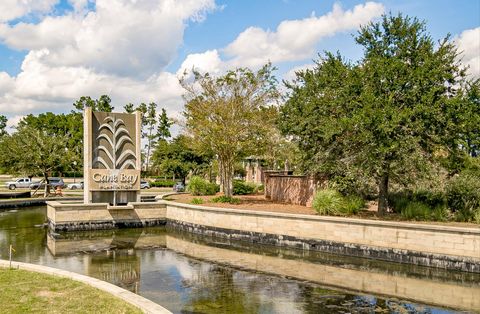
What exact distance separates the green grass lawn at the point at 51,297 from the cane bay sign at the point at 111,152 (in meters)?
14.3

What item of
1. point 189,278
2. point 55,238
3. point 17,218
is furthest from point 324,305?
point 17,218

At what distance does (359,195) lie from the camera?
2194 cm

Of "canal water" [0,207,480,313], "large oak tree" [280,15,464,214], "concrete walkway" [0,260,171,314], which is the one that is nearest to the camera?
"concrete walkway" [0,260,171,314]

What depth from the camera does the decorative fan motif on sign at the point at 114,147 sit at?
25.5 metres

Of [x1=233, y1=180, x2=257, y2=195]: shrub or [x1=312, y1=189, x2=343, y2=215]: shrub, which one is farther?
[x1=233, y1=180, x2=257, y2=195]: shrub

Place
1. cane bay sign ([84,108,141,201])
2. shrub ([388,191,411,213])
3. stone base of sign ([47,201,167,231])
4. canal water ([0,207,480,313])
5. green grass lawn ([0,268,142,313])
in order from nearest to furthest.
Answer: green grass lawn ([0,268,142,313]), canal water ([0,207,480,313]), shrub ([388,191,411,213]), stone base of sign ([47,201,167,231]), cane bay sign ([84,108,141,201])

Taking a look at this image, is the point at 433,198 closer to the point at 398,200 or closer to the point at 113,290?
the point at 398,200

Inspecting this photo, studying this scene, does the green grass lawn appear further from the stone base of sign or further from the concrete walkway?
the stone base of sign

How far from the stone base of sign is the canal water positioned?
1697 millimetres

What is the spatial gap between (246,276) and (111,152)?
47.2ft

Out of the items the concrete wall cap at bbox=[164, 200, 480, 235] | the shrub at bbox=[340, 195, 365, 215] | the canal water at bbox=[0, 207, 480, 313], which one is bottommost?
the canal water at bbox=[0, 207, 480, 313]

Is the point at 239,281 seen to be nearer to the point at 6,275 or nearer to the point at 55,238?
the point at 6,275

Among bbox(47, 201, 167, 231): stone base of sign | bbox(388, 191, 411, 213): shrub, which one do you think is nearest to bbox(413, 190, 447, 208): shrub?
bbox(388, 191, 411, 213): shrub

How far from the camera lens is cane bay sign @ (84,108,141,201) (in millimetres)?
25031
